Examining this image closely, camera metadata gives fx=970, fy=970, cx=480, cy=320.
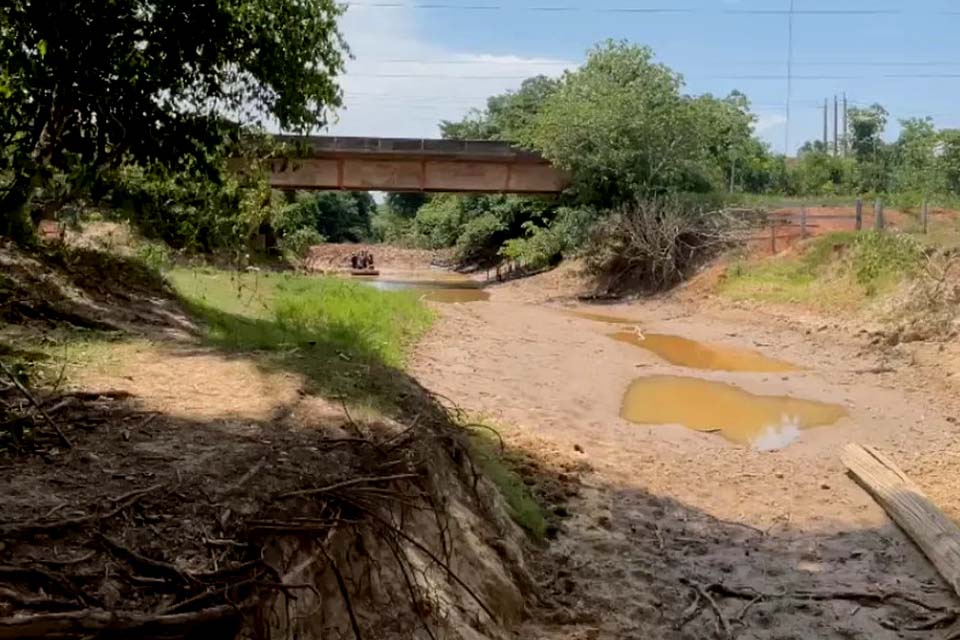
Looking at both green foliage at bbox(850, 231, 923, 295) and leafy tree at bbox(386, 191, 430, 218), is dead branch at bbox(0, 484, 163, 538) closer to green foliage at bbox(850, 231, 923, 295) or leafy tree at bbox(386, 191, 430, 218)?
green foliage at bbox(850, 231, 923, 295)

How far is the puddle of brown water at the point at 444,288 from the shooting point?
115ft

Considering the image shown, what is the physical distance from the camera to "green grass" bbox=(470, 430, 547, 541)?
27.7 feet

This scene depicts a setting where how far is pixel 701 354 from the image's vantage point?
20922 millimetres

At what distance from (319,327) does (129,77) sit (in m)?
4.53

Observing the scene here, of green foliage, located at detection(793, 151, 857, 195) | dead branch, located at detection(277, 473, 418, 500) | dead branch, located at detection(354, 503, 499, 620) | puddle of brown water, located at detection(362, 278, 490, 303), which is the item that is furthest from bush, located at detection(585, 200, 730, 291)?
dead branch, located at detection(277, 473, 418, 500)

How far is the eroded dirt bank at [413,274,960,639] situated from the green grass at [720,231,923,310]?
127 inches

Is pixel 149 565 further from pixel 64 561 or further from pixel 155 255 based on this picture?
pixel 155 255

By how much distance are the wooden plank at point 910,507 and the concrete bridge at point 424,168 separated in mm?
26202

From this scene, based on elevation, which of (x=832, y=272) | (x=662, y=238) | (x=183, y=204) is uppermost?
(x=183, y=204)

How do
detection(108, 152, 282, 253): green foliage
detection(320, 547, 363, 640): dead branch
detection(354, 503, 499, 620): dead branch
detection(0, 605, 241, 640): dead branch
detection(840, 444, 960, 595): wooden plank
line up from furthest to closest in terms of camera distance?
detection(108, 152, 282, 253): green foliage → detection(840, 444, 960, 595): wooden plank → detection(354, 503, 499, 620): dead branch → detection(320, 547, 363, 640): dead branch → detection(0, 605, 241, 640): dead branch

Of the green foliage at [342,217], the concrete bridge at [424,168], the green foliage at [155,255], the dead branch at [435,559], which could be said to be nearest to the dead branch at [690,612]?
the dead branch at [435,559]

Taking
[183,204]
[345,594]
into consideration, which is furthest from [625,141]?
[345,594]

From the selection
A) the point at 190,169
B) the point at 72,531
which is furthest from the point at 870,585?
the point at 190,169

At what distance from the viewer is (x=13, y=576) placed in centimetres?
372
